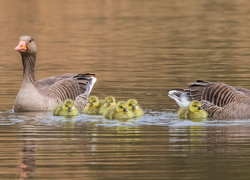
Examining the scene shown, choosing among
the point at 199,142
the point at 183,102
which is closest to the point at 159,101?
the point at 183,102

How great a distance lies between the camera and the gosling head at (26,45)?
19.4 meters

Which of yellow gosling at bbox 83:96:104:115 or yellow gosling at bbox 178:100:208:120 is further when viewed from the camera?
yellow gosling at bbox 83:96:104:115

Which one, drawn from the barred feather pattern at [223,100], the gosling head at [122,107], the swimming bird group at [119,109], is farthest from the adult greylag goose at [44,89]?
the barred feather pattern at [223,100]

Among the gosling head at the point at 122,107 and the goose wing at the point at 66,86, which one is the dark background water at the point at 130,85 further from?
the goose wing at the point at 66,86

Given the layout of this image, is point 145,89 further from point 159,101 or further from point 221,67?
point 221,67

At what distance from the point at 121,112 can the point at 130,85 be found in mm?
4418

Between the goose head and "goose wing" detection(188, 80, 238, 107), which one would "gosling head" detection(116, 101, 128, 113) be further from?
Answer: "goose wing" detection(188, 80, 238, 107)

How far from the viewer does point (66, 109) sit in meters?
17.9

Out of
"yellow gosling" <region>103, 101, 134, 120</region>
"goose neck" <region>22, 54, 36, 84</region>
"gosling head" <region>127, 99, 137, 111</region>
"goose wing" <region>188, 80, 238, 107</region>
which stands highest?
"goose neck" <region>22, 54, 36, 84</region>

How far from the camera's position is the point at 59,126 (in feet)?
55.4

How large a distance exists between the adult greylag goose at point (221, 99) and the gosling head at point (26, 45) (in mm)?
3835

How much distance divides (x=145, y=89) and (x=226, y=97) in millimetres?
3741

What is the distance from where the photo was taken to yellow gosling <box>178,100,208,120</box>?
17453 millimetres

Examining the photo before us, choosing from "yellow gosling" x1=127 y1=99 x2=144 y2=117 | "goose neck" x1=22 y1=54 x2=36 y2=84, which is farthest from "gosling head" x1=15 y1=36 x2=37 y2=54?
"yellow gosling" x1=127 y1=99 x2=144 y2=117
